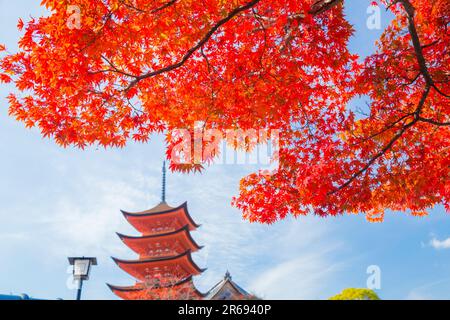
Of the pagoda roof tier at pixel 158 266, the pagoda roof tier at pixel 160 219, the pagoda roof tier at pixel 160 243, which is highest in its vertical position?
the pagoda roof tier at pixel 160 219

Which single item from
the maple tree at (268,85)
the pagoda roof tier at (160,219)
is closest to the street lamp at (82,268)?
the maple tree at (268,85)

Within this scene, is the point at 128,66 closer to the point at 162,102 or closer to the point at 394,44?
the point at 162,102

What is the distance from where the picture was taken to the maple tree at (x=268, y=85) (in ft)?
19.9

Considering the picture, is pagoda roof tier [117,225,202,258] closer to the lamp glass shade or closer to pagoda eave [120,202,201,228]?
pagoda eave [120,202,201,228]

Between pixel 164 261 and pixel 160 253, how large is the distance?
6.05ft

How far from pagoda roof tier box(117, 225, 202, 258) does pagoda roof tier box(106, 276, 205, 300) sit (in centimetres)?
298

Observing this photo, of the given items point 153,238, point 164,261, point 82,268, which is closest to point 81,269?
point 82,268

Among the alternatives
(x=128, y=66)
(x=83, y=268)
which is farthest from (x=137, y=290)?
(x=128, y=66)

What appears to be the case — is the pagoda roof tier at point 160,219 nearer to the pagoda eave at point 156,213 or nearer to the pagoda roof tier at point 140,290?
the pagoda eave at point 156,213

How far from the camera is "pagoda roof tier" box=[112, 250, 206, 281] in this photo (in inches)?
1147

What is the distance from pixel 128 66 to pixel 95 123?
3.30ft

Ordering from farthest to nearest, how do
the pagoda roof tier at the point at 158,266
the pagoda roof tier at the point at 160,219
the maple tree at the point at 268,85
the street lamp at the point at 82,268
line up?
the pagoda roof tier at the point at 160,219 < the pagoda roof tier at the point at 158,266 < the street lamp at the point at 82,268 < the maple tree at the point at 268,85

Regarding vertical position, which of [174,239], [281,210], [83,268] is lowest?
[83,268]

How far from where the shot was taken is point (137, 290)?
28062mm
